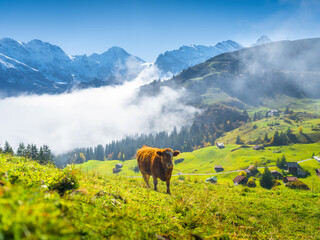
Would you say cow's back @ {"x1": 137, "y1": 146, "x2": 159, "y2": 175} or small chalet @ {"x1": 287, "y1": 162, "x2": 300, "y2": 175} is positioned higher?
cow's back @ {"x1": 137, "y1": 146, "x2": 159, "y2": 175}

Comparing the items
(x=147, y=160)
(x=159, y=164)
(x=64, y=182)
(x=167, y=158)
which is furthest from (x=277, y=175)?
(x=64, y=182)

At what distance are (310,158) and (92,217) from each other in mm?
226946

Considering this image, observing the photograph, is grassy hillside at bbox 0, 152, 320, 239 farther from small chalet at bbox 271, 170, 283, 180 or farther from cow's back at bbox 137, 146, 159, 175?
small chalet at bbox 271, 170, 283, 180

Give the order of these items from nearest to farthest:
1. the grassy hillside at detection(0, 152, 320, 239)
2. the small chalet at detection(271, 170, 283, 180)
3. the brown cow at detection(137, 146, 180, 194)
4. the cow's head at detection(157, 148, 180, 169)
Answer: the grassy hillside at detection(0, 152, 320, 239) → the cow's head at detection(157, 148, 180, 169) → the brown cow at detection(137, 146, 180, 194) → the small chalet at detection(271, 170, 283, 180)

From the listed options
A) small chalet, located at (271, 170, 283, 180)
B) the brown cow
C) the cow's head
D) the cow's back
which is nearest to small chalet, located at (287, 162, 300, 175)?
small chalet, located at (271, 170, 283, 180)

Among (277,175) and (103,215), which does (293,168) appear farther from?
(103,215)

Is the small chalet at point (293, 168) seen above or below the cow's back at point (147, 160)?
below

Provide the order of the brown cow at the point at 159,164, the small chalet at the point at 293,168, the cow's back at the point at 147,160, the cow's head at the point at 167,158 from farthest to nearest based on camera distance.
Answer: the small chalet at the point at 293,168 < the cow's back at the point at 147,160 < the brown cow at the point at 159,164 < the cow's head at the point at 167,158

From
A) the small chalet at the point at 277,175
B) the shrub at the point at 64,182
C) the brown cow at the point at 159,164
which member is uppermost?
the shrub at the point at 64,182

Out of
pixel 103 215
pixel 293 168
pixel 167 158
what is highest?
pixel 103 215

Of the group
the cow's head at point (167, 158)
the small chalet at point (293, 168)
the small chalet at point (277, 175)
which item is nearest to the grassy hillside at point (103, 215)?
the cow's head at point (167, 158)

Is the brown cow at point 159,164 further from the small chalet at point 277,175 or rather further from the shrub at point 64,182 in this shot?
the small chalet at point 277,175

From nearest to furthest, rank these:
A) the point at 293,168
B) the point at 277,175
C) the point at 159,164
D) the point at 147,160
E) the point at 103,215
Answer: the point at 103,215, the point at 159,164, the point at 147,160, the point at 277,175, the point at 293,168

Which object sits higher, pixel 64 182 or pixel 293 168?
pixel 64 182
